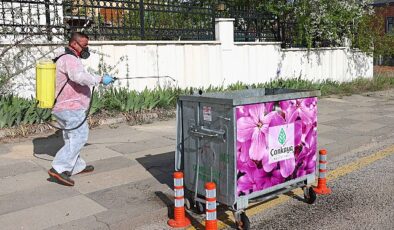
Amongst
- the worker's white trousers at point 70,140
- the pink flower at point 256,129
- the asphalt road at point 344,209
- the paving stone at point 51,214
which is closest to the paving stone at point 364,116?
the asphalt road at point 344,209

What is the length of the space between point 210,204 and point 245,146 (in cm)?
66

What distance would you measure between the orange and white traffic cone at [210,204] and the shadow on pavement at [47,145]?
3736 mm

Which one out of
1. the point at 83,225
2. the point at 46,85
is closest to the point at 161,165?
the point at 46,85

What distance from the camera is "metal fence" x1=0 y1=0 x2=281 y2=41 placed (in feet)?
31.1

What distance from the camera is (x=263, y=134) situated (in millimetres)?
4461

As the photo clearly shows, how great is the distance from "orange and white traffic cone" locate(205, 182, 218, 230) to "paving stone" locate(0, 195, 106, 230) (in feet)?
4.41

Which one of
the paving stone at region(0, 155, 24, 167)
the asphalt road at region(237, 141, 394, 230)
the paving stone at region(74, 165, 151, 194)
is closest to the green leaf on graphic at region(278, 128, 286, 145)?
the asphalt road at region(237, 141, 394, 230)

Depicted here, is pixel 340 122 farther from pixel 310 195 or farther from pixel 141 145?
pixel 310 195

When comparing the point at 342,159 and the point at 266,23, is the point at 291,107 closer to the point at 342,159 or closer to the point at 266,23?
the point at 342,159

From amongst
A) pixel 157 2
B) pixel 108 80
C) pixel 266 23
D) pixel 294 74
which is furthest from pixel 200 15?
pixel 108 80

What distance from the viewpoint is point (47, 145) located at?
7668mm

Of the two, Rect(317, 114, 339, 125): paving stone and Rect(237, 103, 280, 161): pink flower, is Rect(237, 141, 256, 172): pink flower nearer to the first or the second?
Rect(237, 103, 280, 161): pink flower

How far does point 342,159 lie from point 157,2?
6.71 meters

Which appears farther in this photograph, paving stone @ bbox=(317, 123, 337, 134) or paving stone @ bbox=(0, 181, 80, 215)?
paving stone @ bbox=(317, 123, 337, 134)
